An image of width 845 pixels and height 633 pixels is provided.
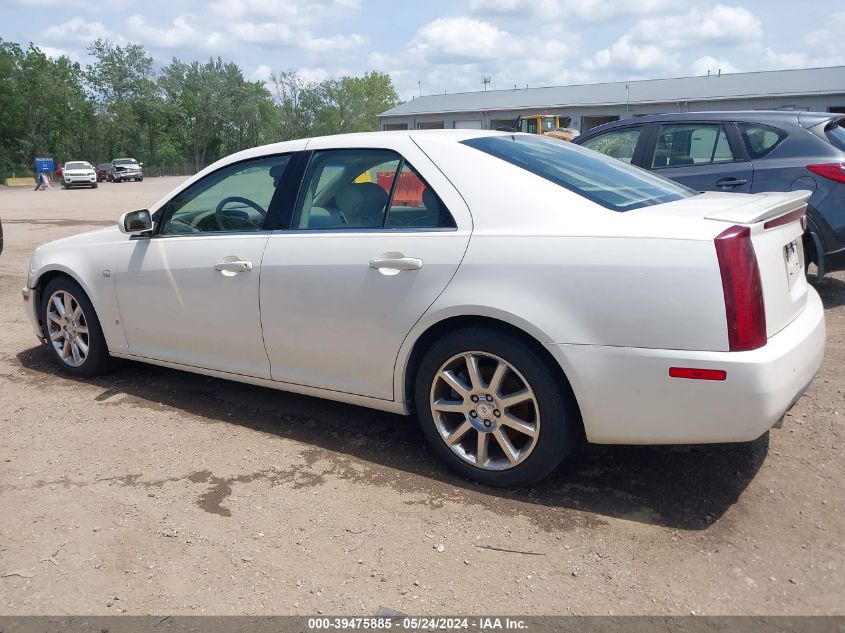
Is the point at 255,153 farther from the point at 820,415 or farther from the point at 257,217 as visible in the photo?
the point at 820,415

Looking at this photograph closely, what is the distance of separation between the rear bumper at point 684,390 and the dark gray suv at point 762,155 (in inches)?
141

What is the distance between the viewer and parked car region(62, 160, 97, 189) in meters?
41.9

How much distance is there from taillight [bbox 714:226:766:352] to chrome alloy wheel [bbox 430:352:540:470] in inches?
33.9

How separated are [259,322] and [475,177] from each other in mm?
1442

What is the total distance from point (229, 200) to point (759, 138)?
191 inches

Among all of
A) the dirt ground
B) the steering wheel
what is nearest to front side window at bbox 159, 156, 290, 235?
the steering wheel

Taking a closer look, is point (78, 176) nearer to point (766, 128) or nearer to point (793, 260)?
point (766, 128)

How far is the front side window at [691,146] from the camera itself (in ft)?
21.9

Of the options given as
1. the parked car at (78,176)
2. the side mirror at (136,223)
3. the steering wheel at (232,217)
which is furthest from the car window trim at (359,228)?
the parked car at (78,176)

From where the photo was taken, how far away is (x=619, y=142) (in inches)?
293

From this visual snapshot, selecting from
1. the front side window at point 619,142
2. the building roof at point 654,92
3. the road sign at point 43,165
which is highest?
the building roof at point 654,92

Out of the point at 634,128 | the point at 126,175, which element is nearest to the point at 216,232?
the point at 634,128

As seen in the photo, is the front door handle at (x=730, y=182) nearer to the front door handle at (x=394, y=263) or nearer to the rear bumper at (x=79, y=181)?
the front door handle at (x=394, y=263)

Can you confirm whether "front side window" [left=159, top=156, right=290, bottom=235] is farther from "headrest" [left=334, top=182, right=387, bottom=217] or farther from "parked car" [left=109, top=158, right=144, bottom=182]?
"parked car" [left=109, top=158, right=144, bottom=182]
